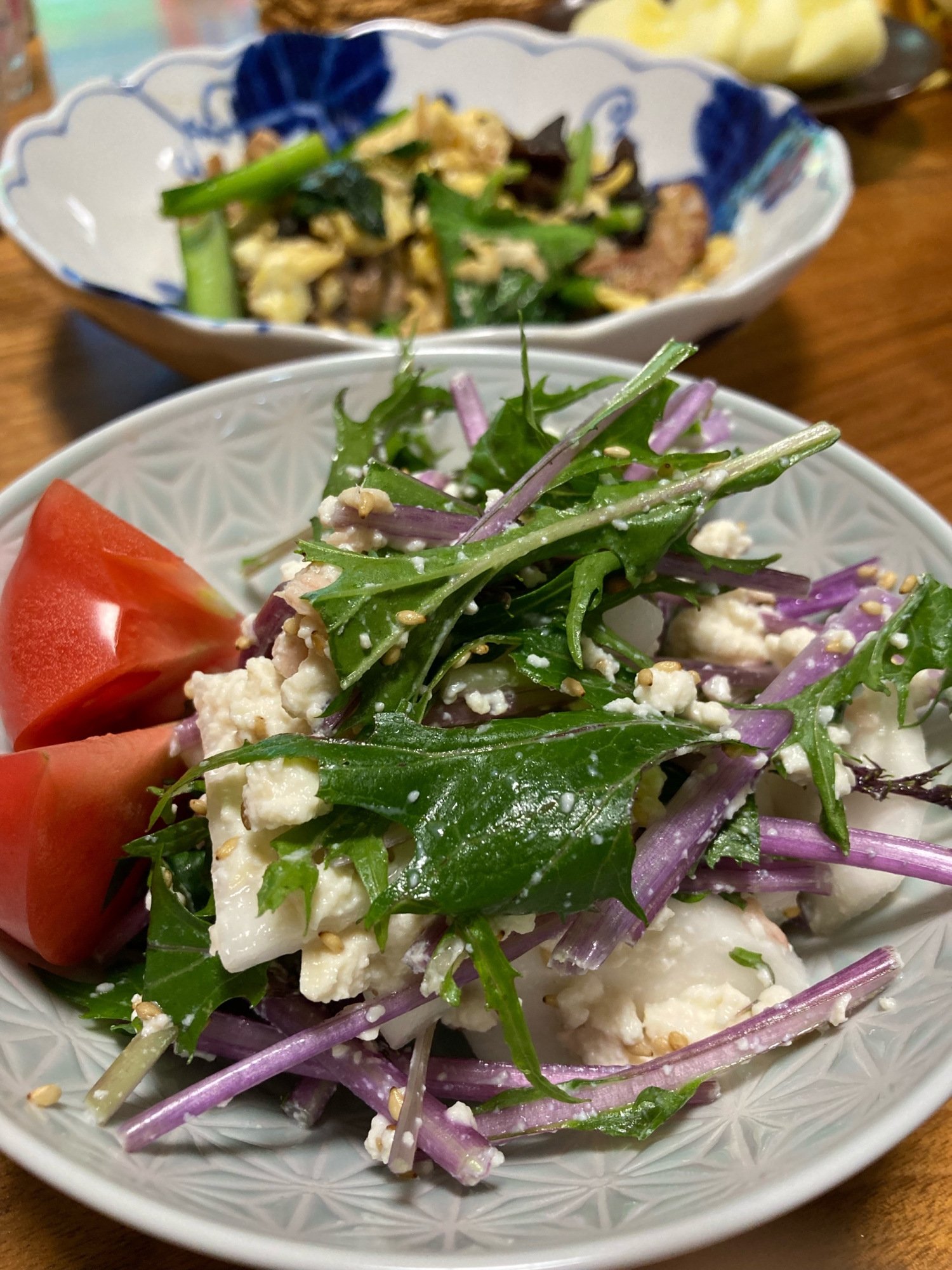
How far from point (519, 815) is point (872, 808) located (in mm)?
502

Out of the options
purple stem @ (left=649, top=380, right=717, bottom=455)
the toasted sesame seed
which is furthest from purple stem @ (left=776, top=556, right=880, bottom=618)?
the toasted sesame seed

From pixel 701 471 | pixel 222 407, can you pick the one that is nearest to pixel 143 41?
pixel 222 407

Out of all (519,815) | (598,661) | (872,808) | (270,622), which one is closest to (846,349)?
(872,808)

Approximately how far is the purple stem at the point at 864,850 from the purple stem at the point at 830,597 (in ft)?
1.16

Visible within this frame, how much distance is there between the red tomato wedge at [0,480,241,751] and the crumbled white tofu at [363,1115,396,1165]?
0.59 m

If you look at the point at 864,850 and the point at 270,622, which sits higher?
the point at 270,622

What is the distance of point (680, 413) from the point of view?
1521 millimetres

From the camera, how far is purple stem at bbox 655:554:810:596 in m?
1.26

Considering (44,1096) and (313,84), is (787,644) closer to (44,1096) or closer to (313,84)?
(44,1096)

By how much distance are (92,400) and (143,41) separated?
263 cm

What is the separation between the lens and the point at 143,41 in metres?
4.08

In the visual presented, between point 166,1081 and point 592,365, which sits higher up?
point 592,365

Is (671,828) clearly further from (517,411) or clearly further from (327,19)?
(327,19)

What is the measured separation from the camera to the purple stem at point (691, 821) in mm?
1032
